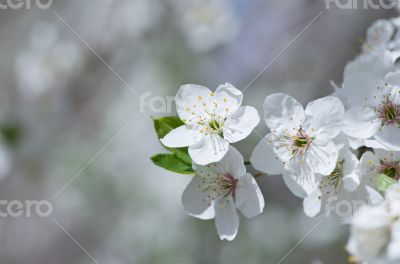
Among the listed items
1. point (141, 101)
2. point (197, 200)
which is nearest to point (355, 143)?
point (197, 200)

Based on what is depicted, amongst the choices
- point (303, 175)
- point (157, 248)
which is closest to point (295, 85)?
point (157, 248)

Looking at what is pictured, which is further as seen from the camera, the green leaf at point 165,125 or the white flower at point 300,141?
the green leaf at point 165,125

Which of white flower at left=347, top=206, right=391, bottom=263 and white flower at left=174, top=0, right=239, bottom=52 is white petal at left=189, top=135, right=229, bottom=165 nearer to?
white flower at left=347, top=206, right=391, bottom=263

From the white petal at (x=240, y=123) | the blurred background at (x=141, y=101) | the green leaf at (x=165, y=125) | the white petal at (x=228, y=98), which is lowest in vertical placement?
the blurred background at (x=141, y=101)

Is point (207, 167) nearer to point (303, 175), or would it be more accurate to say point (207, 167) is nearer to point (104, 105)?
point (303, 175)

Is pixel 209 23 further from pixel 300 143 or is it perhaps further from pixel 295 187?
pixel 295 187

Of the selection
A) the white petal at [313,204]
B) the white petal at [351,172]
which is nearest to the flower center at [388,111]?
the white petal at [351,172]

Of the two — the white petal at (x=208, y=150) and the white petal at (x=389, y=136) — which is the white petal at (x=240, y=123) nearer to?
the white petal at (x=208, y=150)
